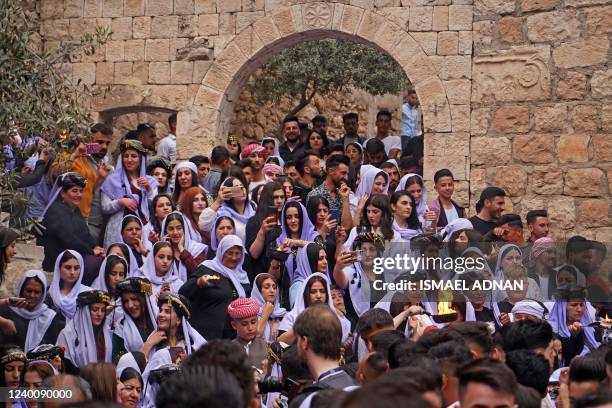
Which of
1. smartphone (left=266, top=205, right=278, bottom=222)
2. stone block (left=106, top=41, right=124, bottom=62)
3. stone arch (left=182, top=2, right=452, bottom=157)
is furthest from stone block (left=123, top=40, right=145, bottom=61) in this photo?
smartphone (left=266, top=205, right=278, bottom=222)

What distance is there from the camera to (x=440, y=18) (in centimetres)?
1399

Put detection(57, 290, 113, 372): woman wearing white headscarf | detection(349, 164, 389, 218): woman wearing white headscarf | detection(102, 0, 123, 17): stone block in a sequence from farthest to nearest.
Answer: detection(102, 0, 123, 17): stone block
detection(349, 164, 389, 218): woman wearing white headscarf
detection(57, 290, 113, 372): woman wearing white headscarf

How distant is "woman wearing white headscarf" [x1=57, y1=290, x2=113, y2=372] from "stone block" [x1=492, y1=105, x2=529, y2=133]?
625 centimetres

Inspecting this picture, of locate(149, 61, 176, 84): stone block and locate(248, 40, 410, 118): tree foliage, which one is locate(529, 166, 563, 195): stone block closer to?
locate(149, 61, 176, 84): stone block

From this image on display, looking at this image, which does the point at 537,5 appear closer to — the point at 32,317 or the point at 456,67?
the point at 456,67

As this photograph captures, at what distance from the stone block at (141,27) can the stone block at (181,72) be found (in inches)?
21.2

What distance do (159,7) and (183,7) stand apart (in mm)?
329

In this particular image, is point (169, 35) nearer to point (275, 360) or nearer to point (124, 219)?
point (124, 219)

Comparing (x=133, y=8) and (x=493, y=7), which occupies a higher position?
(x=133, y=8)

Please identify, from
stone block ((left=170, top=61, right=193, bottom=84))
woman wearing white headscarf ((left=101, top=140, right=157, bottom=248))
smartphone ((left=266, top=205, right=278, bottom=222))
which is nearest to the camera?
smartphone ((left=266, top=205, right=278, bottom=222))

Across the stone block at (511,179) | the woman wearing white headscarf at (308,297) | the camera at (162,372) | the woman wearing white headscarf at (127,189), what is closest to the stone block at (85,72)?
the woman wearing white headscarf at (127,189)

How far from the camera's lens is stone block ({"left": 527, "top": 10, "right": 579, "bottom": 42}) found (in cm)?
1359

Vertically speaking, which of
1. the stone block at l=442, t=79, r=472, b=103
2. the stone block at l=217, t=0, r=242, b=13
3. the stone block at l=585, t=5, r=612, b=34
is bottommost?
the stone block at l=442, t=79, r=472, b=103

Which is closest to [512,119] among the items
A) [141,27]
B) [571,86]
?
[571,86]
